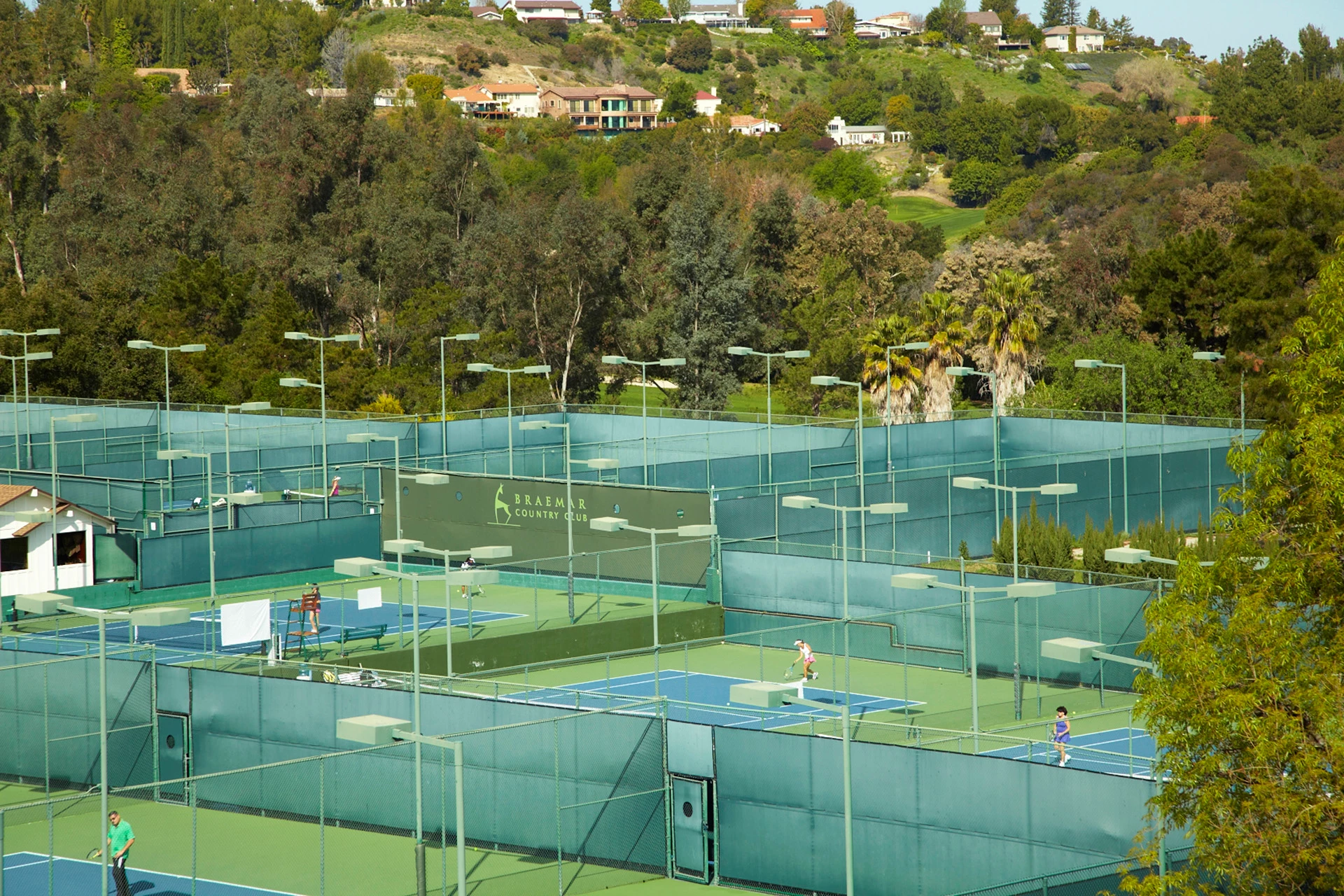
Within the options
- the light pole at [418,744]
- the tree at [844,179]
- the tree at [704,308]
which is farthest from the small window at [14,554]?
the tree at [844,179]

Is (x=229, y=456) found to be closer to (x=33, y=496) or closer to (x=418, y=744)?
(x=33, y=496)

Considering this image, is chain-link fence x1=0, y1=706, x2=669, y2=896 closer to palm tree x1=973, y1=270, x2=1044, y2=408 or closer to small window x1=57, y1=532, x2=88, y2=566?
small window x1=57, y1=532, x2=88, y2=566

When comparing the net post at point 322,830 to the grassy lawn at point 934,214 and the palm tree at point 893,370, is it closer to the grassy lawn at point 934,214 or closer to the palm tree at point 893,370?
the palm tree at point 893,370

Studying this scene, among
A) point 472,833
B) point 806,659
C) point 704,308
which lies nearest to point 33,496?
point 806,659

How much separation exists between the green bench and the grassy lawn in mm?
122393

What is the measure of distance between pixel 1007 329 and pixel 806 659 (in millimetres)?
41739

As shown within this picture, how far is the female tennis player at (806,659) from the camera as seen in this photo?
3347cm

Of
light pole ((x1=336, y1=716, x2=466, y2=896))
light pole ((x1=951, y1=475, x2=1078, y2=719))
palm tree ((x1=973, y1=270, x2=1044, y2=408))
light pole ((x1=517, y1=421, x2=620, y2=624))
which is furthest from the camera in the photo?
palm tree ((x1=973, y1=270, x2=1044, y2=408))

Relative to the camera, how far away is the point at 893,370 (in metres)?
68.4

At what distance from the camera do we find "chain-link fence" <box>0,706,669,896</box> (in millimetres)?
23547

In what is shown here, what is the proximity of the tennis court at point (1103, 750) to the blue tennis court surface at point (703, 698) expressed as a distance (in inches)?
115

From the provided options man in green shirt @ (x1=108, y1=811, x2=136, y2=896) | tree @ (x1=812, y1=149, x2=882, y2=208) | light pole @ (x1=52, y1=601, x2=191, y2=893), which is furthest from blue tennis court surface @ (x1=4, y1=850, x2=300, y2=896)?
tree @ (x1=812, y1=149, x2=882, y2=208)

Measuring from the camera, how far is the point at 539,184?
135 metres

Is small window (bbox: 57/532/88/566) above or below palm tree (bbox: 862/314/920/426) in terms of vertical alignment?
below
